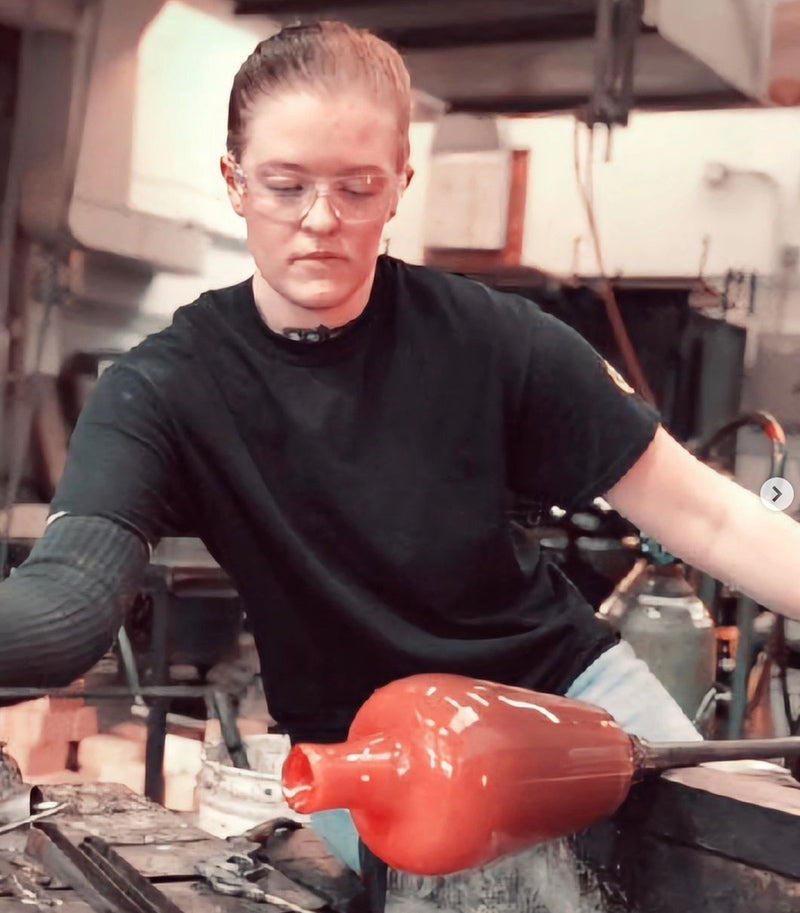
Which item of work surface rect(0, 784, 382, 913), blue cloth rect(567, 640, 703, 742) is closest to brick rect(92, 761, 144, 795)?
work surface rect(0, 784, 382, 913)

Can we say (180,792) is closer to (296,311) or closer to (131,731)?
(131,731)

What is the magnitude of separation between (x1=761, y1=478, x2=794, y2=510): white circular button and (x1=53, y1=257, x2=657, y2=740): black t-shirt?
0.16 meters

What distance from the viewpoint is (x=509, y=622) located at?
777mm

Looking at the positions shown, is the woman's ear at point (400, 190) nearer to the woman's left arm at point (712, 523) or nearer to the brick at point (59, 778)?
the woman's left arm at point (712, 523)

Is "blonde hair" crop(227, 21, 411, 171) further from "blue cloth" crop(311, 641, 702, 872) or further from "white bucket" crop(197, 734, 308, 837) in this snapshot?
"white bucket" crop(197, 734, 308, 837)

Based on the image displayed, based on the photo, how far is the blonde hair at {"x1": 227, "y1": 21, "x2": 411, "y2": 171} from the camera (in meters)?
0.68

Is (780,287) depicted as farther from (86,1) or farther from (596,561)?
(86,1)

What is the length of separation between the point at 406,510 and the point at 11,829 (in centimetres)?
35

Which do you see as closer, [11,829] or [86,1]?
[11,829]

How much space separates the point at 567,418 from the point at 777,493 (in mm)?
230

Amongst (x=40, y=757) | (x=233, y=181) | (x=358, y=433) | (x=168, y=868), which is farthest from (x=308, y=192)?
(x=40, y=757)

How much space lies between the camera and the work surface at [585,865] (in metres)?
0.49

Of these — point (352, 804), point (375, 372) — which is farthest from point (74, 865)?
point (375, 372)

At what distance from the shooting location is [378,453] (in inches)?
28.8
